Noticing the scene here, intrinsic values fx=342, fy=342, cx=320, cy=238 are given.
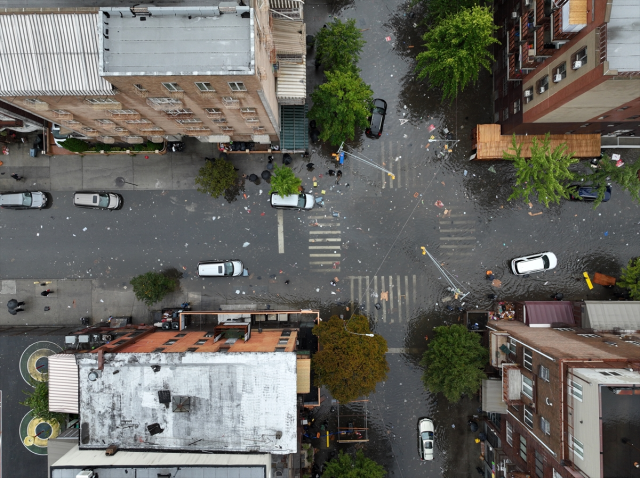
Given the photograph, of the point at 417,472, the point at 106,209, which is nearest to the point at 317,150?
the point at 106,209

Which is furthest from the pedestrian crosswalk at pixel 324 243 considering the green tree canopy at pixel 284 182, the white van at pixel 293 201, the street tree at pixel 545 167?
the street tree at pixel 545 167

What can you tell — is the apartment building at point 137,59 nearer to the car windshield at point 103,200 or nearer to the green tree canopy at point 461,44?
the car windshield at point 103,200

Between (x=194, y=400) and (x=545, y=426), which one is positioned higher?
→ (x=194, y=400)

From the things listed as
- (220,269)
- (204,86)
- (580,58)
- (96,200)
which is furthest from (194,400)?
(580,58)

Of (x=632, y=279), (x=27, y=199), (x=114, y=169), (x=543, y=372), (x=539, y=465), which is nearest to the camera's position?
(x=543, y=372)

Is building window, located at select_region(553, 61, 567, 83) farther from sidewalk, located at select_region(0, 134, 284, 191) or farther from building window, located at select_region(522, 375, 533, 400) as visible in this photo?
sidewalk, located at select_region(0, 134, 284, 191)

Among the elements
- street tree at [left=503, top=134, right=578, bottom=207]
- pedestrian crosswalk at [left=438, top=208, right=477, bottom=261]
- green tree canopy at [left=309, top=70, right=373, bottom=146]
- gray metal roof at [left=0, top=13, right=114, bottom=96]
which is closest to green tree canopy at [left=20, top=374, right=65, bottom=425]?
gray metal roof at [left=0, top=13, right=114, bottom=96]

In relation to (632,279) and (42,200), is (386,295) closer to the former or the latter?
(632,279)
